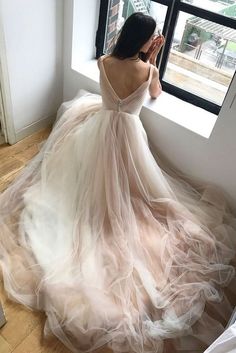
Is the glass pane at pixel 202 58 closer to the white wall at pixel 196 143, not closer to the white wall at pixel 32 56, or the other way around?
the white wall at pixel 196 143

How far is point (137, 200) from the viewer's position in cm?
170

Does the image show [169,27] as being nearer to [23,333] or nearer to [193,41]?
[193,41]

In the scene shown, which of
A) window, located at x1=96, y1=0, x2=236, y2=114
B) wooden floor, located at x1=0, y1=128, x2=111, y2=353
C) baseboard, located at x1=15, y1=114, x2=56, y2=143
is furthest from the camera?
baseboard, located at x1=15, y1=114, x2=56, y2=143

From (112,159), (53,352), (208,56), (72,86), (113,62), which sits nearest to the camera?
(53,352)

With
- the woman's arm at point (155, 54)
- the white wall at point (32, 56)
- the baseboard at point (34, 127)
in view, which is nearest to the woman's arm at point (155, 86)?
the woman's arm at point (155, 54)

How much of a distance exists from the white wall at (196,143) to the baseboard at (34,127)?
48cm

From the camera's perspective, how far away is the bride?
51.9 inches

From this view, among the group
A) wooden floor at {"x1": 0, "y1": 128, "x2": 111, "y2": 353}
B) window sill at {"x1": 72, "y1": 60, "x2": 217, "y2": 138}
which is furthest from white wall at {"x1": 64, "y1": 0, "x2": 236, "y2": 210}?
wooden floor at {"x1": 0, "y1": 128, "x2": 111, "y2": 353}

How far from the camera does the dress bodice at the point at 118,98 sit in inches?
62.5

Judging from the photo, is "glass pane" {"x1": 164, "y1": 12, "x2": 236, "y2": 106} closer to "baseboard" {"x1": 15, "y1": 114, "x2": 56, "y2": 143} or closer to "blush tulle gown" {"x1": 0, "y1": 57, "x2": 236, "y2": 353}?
"blush tulle gown" {"x1": 0, "y1": 57, "x2": 236, "y2": 353}

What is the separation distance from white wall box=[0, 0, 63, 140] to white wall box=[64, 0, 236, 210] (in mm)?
104

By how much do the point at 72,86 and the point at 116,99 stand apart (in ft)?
2.49

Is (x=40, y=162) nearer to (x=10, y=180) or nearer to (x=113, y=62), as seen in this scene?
(x=10, y=180)

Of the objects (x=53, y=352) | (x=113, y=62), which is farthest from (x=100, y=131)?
(x=53, y=352)
